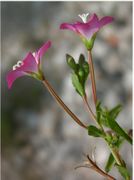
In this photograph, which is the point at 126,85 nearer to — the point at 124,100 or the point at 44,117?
the point at 124,100

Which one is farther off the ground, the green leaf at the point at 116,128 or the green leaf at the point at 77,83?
the green leaf at the point at 77,83

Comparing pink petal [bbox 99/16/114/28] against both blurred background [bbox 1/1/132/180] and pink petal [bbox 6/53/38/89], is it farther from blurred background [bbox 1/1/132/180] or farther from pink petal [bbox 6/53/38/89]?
blurred background [bbox 1/1/132/180]

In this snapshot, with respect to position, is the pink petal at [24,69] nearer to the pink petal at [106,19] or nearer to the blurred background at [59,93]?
the pink petal at [106,19]

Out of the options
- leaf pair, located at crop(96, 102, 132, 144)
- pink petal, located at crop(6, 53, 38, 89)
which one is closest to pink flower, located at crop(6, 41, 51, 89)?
pink petal, located at crop(6, 53, 38, 89)

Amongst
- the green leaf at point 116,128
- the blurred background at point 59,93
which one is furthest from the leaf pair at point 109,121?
the blurred background at point 59,93

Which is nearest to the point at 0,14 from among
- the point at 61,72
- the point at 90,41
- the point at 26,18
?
the point at 26,18

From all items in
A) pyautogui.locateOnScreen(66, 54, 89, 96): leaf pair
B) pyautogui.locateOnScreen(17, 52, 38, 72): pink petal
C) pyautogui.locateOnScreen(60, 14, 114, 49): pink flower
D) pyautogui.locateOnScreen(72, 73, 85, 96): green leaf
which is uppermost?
pyautogui.locateOnScreen(60, 14, 114, 49): pink flower

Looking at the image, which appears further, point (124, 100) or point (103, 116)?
point (124, 100)
